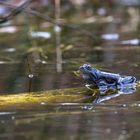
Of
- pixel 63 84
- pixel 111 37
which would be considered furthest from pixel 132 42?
pixel 63 84

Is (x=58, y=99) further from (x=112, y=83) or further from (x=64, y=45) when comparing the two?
(x=64, y=45)

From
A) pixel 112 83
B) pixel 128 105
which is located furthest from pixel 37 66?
pixel 128 105

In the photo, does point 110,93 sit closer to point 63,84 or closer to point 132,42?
point 63,84

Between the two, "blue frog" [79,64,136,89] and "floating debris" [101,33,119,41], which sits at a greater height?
"floating debris" [101,33,119,41]

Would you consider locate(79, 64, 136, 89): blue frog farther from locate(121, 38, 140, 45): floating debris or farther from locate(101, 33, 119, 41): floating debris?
locate(101, 33, 119, 41): floating debris

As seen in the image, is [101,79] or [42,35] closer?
[101,79]

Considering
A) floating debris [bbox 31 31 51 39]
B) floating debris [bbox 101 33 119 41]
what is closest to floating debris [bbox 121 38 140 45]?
floating debris [bbox 101 33 119 41]
